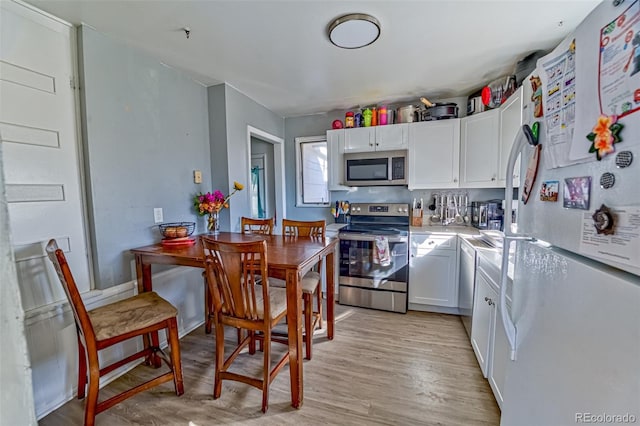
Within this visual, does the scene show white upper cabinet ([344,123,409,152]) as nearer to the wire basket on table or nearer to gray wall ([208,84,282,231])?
gray wall ([208,84,282,231])

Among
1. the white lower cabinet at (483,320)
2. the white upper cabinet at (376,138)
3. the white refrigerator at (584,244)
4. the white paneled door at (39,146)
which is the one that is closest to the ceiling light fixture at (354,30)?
the white refrigerator at (584,244)

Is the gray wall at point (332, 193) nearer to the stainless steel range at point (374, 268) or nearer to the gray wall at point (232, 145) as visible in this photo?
the stainless steel range at point (374, 268)

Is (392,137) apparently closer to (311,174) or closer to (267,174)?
(311,174)

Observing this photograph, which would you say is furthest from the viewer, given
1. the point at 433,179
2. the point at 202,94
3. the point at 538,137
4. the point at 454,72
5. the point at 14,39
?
the point at 433,179

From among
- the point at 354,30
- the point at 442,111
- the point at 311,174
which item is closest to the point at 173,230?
the point at 354,30

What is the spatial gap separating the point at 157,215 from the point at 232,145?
1.01m

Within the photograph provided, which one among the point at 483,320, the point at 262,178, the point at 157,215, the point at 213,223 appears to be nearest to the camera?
the point at 483,320

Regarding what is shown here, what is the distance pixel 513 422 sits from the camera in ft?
3.18

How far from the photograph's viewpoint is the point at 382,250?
2.76 meters

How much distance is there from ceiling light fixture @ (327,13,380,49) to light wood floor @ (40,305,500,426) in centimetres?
238

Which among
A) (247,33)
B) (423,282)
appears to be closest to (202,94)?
(247,33)

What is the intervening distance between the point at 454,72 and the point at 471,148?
2.55 ft

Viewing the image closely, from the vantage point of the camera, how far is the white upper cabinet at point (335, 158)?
10.6 ft

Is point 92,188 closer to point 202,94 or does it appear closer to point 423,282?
point 202,94
